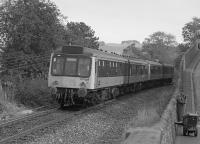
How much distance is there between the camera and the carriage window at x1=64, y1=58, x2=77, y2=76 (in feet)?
59.7

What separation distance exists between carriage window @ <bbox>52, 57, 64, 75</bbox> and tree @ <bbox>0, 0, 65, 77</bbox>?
554 cm

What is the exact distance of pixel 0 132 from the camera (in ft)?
38.3

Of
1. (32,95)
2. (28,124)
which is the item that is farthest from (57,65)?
(28,124)

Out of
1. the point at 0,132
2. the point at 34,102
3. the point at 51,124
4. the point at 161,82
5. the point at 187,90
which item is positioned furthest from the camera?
the point at 161,82

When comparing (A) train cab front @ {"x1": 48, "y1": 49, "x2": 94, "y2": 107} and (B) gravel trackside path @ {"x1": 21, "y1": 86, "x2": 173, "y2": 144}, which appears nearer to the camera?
(B) gravel trackside path @ {"x1": 21, "y1": 86, "x2": 173, "y2": 144}

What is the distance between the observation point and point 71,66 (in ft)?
59.9

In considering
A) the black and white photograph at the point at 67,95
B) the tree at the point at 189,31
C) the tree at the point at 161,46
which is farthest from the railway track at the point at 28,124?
the tree at the point at 161,46

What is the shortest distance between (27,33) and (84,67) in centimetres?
728

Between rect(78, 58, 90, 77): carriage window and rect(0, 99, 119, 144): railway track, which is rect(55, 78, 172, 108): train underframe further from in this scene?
rect(0, 99, 119, 144): railway track

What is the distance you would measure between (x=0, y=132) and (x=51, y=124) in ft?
6.68

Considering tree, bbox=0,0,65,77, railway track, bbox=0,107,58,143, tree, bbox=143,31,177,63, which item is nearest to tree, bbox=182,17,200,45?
tree, bbox=143,31,177,63

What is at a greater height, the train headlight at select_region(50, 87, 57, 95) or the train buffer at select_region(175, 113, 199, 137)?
the train headlight at select_region(50, 87, 57, 95)

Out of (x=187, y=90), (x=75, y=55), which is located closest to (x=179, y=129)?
(x=75, y=55)

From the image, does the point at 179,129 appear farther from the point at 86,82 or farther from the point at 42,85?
the point at 42,85
